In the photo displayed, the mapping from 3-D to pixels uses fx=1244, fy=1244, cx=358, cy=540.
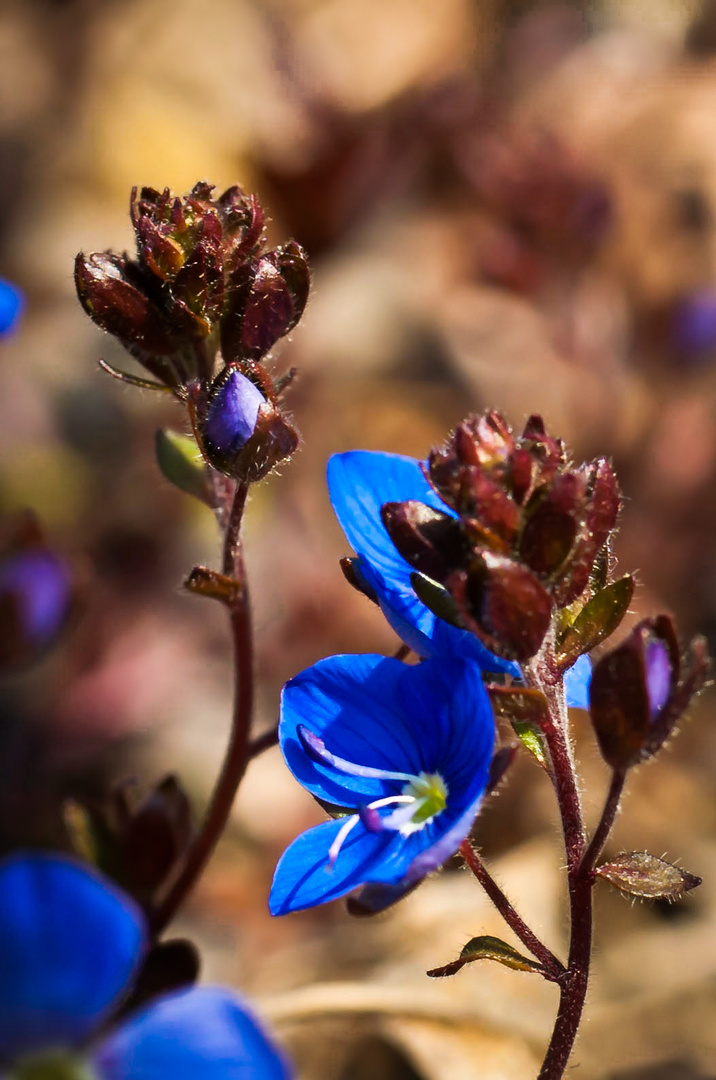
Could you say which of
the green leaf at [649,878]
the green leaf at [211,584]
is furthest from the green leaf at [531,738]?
the green leaf at [211,584]

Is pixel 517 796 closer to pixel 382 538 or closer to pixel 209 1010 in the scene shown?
pixel 382 538

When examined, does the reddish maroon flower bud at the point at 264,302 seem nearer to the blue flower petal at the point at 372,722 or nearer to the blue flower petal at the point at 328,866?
the blue flower petal at the point at 372,722

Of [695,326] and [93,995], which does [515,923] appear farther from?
[695,326]

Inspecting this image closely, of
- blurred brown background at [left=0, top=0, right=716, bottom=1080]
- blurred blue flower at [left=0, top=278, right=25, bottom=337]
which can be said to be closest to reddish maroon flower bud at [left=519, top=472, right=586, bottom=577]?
blurred blue flower at [left=0, top=278, right=25, bottom=337]

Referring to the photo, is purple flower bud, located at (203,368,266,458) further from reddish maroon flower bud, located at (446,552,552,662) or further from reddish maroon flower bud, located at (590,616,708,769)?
reddish maroon flower bud, located at (590,616,708,769)

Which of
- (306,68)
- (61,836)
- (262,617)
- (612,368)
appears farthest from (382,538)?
(306,68)

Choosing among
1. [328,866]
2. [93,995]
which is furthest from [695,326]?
[93,995]

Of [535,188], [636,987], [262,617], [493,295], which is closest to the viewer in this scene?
[636,987]
